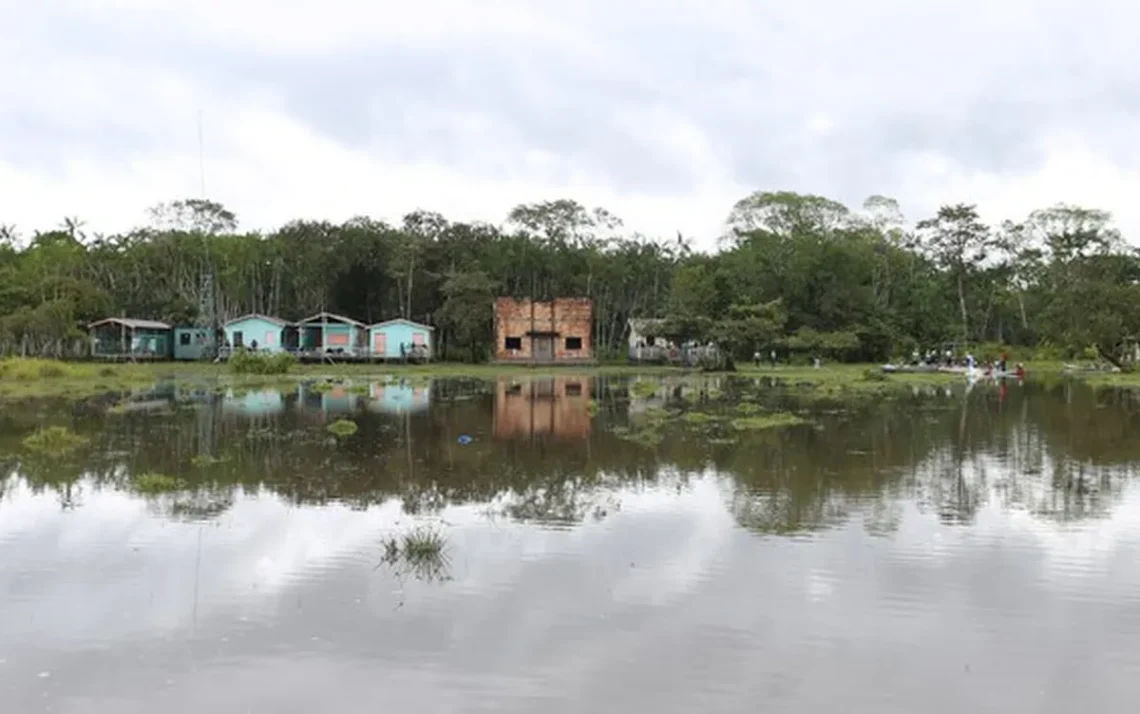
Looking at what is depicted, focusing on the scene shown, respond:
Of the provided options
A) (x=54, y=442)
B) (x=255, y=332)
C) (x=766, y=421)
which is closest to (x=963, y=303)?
(x=255, y=332)

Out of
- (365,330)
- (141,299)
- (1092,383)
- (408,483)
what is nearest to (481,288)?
(365,330)

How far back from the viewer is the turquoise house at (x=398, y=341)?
64.8 meters

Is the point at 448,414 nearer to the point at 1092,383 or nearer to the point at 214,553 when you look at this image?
the point at 214,553

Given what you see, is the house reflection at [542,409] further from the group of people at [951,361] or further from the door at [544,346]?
the group of people at [951,361]

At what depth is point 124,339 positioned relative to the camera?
6425 centimetres

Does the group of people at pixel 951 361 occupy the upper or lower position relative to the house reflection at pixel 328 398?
upper

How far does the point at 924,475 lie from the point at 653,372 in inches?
1615

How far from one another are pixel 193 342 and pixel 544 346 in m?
24.8

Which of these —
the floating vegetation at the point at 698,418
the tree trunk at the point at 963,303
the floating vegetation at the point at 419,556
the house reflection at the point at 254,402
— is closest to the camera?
the floating vegetation at the point at 419,556

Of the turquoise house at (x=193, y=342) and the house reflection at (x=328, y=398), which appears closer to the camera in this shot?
the house reflection at (x=328, y=398)

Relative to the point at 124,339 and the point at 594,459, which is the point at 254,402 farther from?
the point at 124,339

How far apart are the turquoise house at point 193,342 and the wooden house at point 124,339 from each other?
188cm

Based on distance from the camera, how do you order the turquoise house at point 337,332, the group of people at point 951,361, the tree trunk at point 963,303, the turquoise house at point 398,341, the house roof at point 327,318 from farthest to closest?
1. the tree trunk at point 963,303
2. the turquoise house at point 337,332
3. the house roof at point 327,318
4. the turquoise house at point 398,341
5. the group of people at point 951,361

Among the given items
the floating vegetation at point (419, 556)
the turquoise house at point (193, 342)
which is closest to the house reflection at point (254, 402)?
the floating vegetation at point (419, 556)
